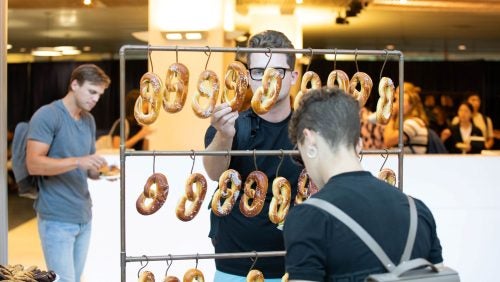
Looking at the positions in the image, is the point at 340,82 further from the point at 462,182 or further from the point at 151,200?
the point at 462,182

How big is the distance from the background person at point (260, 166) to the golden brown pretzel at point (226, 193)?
7 cm

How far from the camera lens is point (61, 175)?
407 centimetres

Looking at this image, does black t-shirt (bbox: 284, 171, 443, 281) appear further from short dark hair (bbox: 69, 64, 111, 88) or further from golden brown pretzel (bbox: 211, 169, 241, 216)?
short dark hair (bbox: 69, 64, 111, 88)

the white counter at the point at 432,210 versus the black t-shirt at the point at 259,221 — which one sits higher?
the black t-shirt at the point at 259,221

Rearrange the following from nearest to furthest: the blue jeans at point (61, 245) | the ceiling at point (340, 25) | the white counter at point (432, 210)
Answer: the blue jeans at point (61, 245) < the white counter at point (432, 210) < the ceiling at point (340, 25)

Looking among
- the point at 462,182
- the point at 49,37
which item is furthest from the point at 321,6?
the point at 49,37

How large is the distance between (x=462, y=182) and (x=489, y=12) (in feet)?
11.7

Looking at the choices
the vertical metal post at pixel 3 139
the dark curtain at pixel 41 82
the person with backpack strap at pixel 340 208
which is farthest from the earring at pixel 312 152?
the dark curtain at pixel 41 82

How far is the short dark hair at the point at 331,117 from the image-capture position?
1872mm

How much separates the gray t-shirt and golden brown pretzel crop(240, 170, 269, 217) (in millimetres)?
1523

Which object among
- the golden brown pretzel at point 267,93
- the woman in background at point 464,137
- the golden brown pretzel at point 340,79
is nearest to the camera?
the golden brown pretzel at point 267,93

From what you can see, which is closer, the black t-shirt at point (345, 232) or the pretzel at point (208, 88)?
the black t-shirt at point (345, 232)

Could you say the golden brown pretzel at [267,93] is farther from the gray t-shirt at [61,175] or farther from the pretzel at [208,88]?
the gray t-shirt at [61,175]

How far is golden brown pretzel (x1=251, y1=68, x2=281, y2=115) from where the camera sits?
2693 mm
